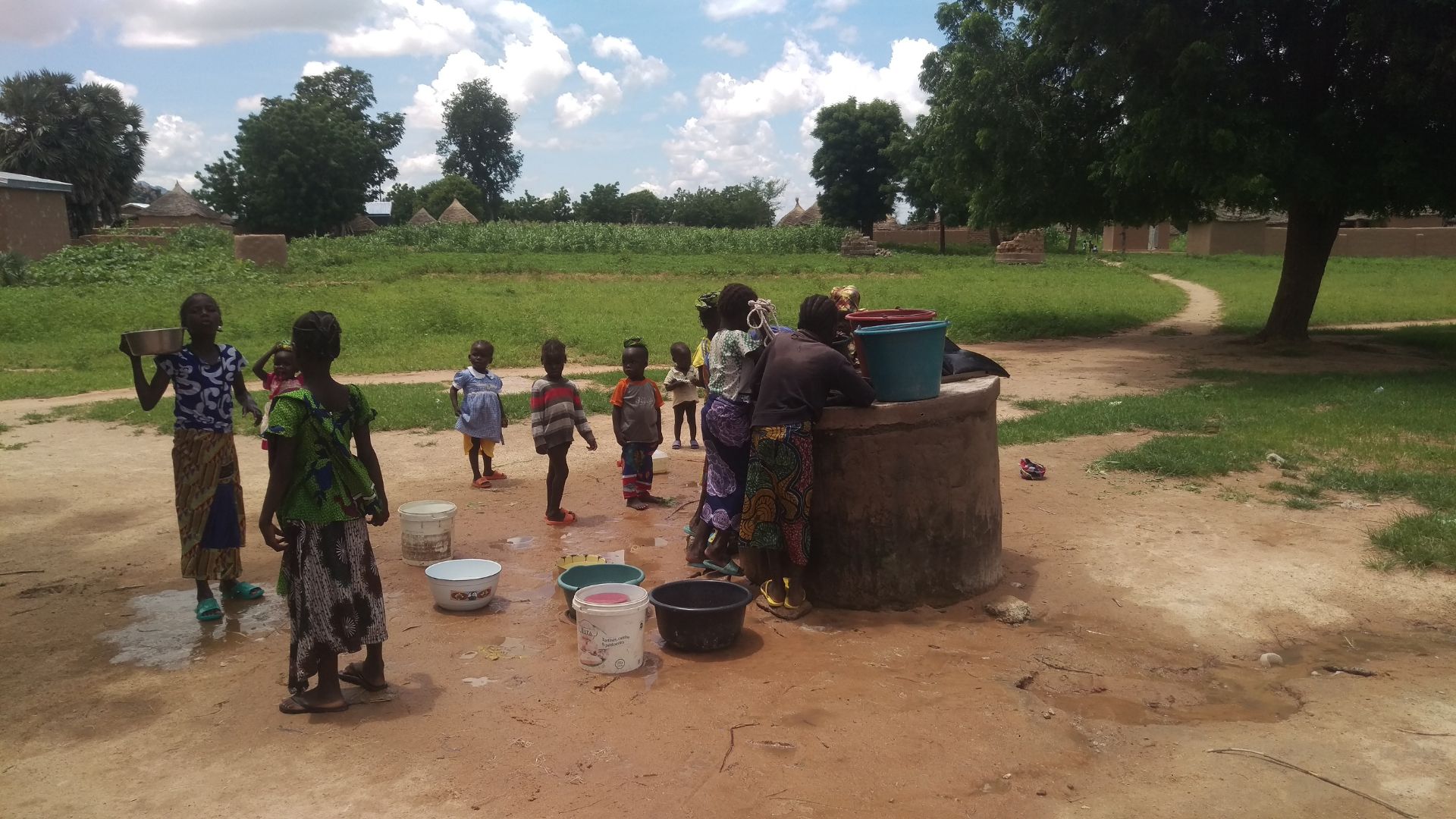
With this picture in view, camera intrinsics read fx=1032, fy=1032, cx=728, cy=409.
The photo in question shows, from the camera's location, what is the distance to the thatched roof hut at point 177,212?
4728 centimetres

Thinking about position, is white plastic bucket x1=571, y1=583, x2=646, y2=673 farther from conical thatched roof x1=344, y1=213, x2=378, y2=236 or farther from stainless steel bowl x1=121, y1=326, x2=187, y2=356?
conical thatched roof x1=344, y1=213, x2=378, y2=236

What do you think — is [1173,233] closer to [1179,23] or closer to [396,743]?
[1179,23]

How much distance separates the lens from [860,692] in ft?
14.3

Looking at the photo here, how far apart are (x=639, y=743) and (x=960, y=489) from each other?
7.95 ft

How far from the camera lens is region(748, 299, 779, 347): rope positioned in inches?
217

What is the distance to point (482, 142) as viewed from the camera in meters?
82.3

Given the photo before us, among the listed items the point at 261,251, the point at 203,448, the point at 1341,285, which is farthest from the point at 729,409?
the point at 1341,285

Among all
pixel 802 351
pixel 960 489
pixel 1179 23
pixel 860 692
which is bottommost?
pixel 860 692

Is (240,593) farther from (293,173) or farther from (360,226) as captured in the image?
(360,226)

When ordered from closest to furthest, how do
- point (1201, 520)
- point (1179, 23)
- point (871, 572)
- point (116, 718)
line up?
point (116, 718)
point (871, 572)
point (1201, 520)
point (1179, 23)

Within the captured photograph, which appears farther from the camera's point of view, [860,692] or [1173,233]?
[1173,233]

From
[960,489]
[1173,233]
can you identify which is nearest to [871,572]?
[960,489]

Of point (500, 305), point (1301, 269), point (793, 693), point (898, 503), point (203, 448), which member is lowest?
point (793, 693)

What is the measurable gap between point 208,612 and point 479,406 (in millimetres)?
2972
